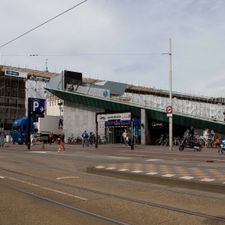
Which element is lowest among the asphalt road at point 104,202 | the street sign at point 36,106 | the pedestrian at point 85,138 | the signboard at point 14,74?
the asphalt road at point 104,202

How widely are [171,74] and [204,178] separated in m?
24.5

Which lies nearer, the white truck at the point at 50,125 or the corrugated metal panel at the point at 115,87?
the white truck at the point at 50,125

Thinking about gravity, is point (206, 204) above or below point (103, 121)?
below

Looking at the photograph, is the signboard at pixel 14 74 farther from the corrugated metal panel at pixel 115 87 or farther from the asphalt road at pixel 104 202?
the asphalt road at pixel 104 202

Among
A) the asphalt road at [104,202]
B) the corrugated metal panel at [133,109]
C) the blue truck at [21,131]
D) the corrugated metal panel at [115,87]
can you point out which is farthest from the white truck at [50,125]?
the asphalt road at [104,202]

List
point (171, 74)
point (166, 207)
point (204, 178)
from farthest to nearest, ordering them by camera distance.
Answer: point (171, 74) < point (204, 178) < point (166, 207)

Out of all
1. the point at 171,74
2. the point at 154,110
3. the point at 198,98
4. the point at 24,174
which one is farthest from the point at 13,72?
the point at 24,174

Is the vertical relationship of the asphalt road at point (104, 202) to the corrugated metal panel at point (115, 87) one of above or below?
below

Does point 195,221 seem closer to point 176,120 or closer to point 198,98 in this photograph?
point 176,120

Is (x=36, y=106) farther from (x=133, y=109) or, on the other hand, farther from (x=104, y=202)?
(x=104, y=202)

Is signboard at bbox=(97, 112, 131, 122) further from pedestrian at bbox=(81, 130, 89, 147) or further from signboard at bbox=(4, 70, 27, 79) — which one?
signboard at bbox=(4, 70, 27, 79)

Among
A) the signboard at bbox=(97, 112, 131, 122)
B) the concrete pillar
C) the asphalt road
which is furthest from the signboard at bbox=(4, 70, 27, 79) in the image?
the asphalt road

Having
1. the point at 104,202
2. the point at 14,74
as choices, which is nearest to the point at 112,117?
the point at 104,202

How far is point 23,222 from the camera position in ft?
24.2
